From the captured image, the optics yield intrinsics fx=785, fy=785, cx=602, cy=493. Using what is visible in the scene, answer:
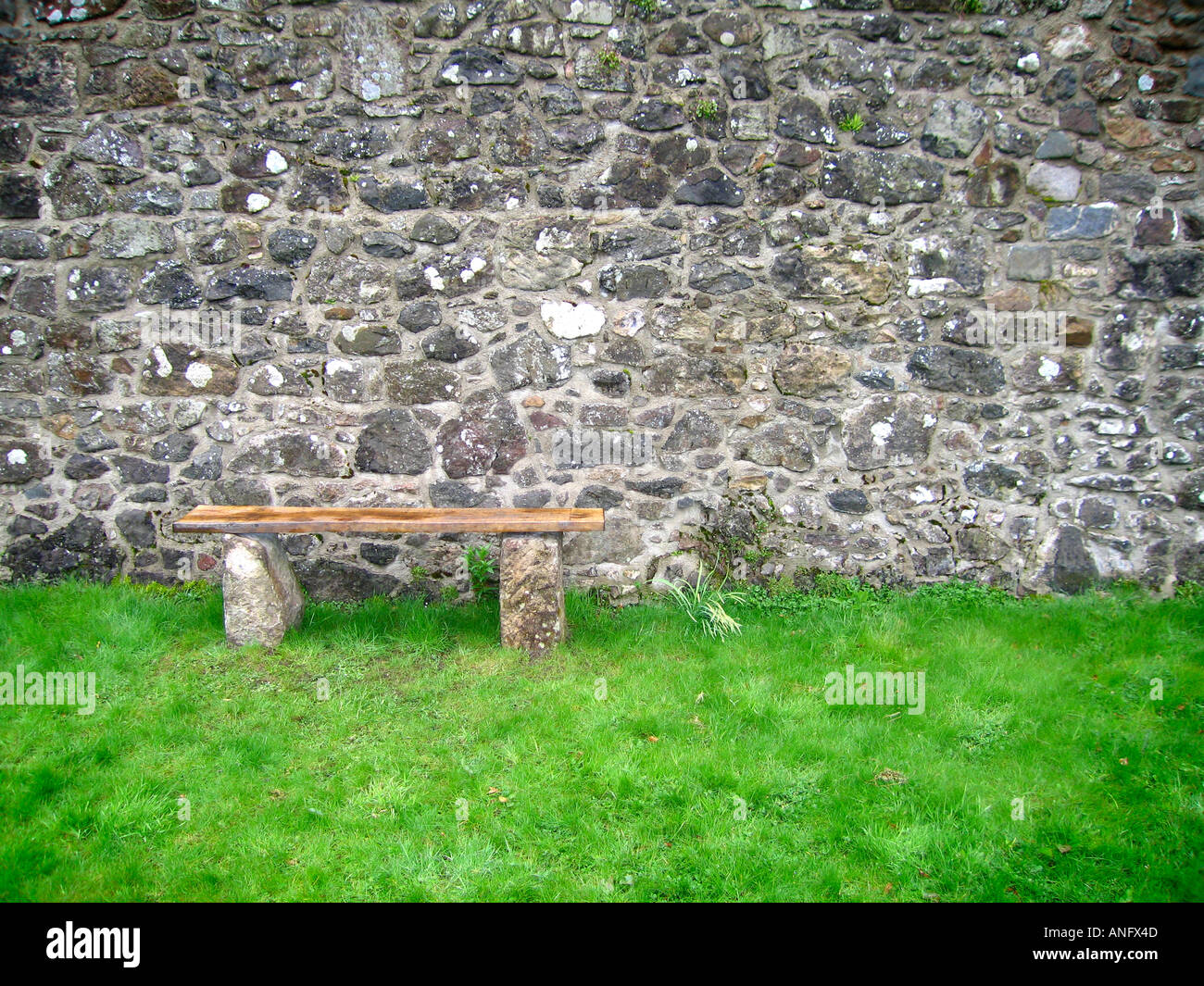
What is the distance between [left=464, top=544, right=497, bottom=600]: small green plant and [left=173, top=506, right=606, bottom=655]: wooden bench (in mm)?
435

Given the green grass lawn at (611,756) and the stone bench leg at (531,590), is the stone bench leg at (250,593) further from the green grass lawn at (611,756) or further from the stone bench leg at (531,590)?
the stone bench leg at (531,590)

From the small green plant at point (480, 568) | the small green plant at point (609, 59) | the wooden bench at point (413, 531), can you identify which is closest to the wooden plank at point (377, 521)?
the wooden bench at point (413, 531)

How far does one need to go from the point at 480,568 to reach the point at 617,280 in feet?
6.15

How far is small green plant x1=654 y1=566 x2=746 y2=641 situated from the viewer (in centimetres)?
440

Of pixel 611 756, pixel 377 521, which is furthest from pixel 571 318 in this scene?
pixel 611 756

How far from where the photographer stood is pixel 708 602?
15.0ft

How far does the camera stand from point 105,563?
4.81 meters

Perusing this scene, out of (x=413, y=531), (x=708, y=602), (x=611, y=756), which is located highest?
(x=413, y=531)

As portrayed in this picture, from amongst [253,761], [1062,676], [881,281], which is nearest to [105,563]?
[253,761]

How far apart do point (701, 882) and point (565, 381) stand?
289 centimetres

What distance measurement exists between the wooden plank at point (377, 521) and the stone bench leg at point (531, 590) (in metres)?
0.09

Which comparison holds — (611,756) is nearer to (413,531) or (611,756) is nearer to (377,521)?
(413,531)
